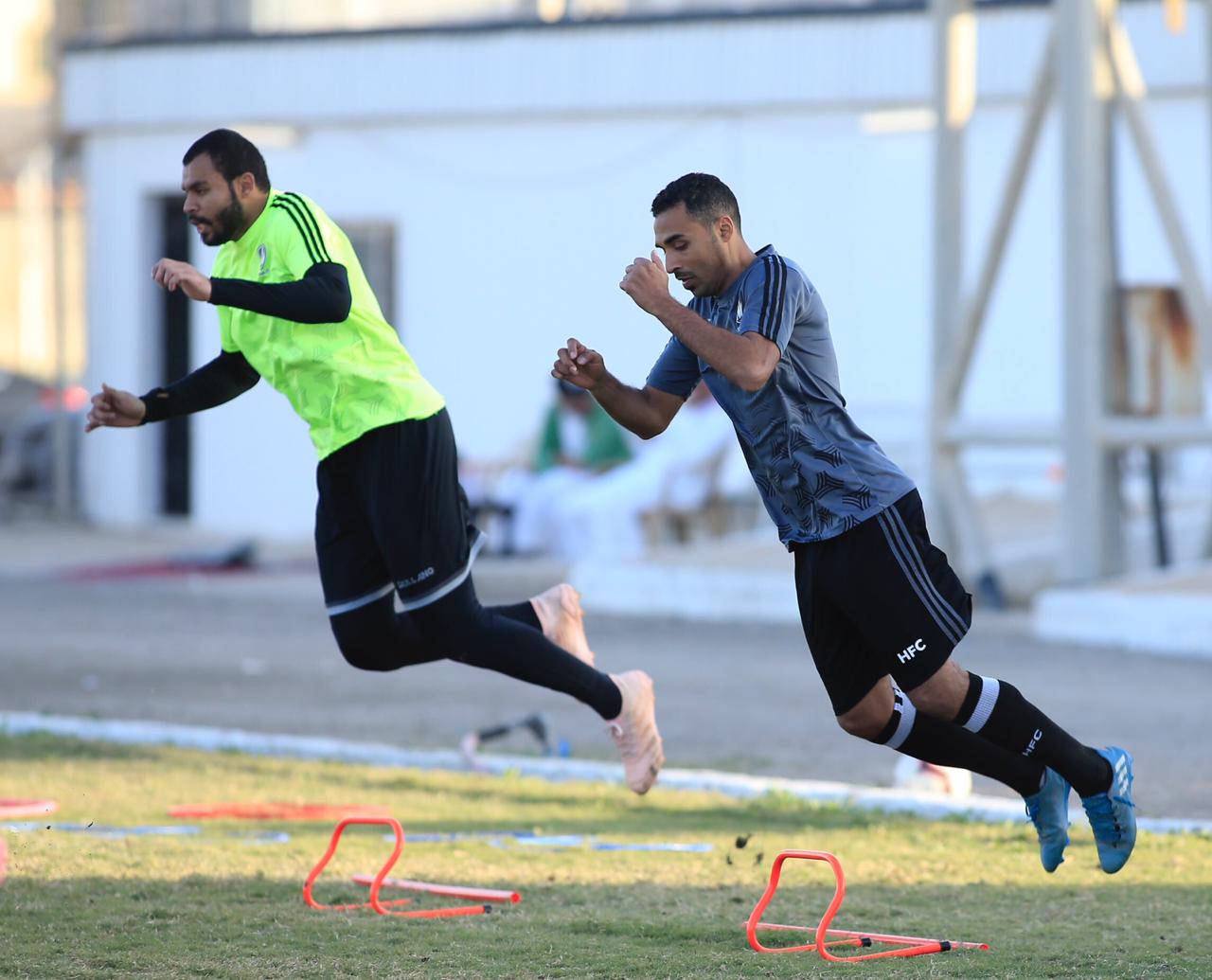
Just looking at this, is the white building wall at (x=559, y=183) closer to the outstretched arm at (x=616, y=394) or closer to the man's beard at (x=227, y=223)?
the man's beard at (x=227, y=223)

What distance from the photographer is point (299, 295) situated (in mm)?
6312

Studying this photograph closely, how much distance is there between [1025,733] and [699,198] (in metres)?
1.69

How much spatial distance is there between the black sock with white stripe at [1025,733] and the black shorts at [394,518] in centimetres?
178

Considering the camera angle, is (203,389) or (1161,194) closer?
(203,389)

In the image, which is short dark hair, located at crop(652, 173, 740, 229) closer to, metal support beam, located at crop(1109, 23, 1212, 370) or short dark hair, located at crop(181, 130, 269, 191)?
short dark hair, located at crop(181, 130, 269, 191)

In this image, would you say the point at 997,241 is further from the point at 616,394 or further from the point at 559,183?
the point at 616,394

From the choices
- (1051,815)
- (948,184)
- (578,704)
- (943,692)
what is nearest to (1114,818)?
(1051,815)

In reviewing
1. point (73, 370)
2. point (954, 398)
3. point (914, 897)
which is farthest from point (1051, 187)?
point (73, 370)

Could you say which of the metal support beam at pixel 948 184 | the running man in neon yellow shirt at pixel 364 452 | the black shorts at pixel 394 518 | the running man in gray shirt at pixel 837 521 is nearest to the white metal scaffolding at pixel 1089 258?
the metal support beam at pixel 948 184

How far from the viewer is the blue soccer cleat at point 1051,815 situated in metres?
5.89

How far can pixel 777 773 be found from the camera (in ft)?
29.9

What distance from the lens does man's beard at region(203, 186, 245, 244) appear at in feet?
21.7

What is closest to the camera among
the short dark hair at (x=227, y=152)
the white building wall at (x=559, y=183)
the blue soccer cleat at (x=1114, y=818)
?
the blue soccer cleat at (x=1114, y=818)

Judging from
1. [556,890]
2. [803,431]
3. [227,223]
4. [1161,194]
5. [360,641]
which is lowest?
[556,890]
